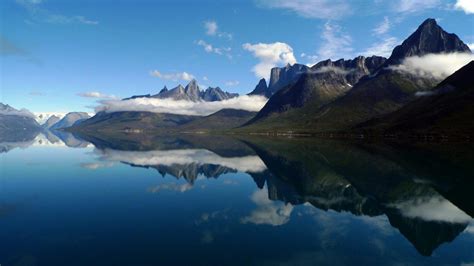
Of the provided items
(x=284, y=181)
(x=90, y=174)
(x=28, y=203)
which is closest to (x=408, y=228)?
(x=284, y=181)

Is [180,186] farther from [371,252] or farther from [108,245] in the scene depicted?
[371,252]

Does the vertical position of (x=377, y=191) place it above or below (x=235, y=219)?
below

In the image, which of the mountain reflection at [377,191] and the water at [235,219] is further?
the mountain reflection at [377,191]

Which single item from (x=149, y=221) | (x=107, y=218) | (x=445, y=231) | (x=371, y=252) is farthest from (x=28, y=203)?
(x=445, y=231)

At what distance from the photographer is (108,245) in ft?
114

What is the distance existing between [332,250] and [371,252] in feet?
12.7

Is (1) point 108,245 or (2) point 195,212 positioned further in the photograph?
(2) point 195,212

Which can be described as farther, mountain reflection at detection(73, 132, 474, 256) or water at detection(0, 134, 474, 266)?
mountain reflection at detection(73, 132, 474, 256)

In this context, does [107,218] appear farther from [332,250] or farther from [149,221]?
[332,250]

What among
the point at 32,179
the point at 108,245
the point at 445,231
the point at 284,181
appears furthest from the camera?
the point at 284,181

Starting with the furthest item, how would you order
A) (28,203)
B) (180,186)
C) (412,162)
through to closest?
1. (412,162)
2. (180,186)
3. (28,203)

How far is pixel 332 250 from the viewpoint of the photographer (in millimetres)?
35750

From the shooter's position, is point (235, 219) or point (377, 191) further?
point (377, 191)

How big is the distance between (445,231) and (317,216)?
1609 centimetres
